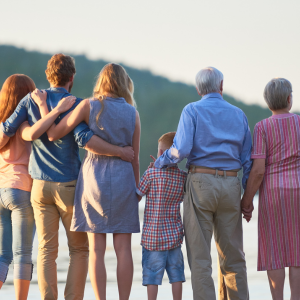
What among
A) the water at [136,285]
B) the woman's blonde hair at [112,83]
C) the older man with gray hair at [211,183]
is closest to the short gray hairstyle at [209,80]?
the older man with gray hair at [211,183]

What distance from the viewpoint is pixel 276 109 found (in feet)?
9.02

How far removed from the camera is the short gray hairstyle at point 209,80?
2.70 meters

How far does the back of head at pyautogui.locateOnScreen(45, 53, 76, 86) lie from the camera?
2.62 meters

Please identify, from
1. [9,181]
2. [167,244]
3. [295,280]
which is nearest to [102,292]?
[167,244]

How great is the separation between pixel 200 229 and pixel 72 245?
2.47ft

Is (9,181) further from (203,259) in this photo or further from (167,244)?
(203,259)

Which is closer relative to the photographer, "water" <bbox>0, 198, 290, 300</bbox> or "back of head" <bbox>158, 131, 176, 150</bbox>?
"back of head" <bbox>158, 131, 176, 150</bbox>

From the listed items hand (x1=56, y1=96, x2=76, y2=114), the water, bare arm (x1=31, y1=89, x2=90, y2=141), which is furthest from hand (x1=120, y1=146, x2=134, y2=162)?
the water

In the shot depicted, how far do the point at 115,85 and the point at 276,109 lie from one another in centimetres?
98

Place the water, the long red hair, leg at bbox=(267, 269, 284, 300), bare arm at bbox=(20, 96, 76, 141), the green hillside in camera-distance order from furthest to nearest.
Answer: the green hillside, the water, the long red hair, leg at bbox=(267, 269, 284, 300), bare arm at bbox=(20, 96, 76, 141)

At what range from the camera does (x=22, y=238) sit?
2611 mm

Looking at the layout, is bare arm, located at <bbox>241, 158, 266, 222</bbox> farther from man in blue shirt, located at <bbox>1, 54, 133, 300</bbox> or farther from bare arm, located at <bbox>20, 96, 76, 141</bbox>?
bare arm, located at <bbox>20, 96, 76, 141</bbox>

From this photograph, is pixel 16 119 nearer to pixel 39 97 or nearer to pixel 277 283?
pixel 39 97

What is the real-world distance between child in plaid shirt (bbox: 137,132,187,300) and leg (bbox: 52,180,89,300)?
14.0 inches
